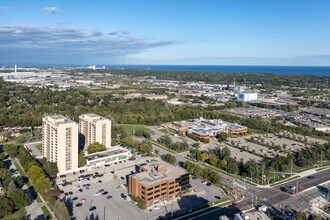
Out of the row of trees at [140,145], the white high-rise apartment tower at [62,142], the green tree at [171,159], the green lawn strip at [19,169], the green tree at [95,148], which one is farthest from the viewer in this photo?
the row of trees at [140,145]

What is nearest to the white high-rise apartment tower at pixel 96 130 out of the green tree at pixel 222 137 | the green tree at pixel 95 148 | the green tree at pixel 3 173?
the green tree at pixel 95 148

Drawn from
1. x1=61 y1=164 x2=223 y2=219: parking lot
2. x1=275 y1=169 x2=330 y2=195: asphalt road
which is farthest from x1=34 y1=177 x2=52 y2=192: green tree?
x1=275 y1=169 x2=330 y2=195: asphalt road

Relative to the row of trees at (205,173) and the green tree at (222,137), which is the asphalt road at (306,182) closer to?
the row of trees at (205,173)

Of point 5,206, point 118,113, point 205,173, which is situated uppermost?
point 118,113

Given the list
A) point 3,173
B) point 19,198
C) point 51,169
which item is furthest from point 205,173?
point 3,173

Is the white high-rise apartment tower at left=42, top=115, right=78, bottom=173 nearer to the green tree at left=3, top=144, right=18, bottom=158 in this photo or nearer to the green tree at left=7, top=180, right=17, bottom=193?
the green tree at left=7, top=180, right=17, bottom=193

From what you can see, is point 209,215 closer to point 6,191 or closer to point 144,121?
point 6,191

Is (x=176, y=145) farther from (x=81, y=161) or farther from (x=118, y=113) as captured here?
(x=118, y=113)
